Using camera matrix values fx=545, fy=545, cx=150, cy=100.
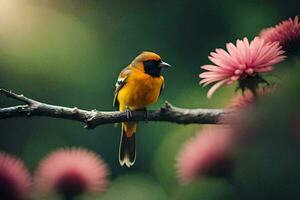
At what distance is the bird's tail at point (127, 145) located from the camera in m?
1.35

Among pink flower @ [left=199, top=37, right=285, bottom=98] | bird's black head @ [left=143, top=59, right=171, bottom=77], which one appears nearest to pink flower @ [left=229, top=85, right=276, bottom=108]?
pink flower @ [left=199, top=37, right=285, bottom=98]

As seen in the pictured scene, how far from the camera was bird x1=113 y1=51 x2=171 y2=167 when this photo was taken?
4.32 feet

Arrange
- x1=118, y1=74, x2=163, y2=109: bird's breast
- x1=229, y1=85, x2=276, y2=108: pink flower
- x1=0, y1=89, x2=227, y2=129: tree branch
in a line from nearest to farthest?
x1=229, y1=85, x2=276, y2=108: pink flower
x1=0, y1=89, x2=227, y2=129: tree branch
x1=118, y1=74, x2=163, y2=109: bird's breast

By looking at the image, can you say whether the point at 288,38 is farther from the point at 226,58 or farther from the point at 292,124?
the point at 292,124

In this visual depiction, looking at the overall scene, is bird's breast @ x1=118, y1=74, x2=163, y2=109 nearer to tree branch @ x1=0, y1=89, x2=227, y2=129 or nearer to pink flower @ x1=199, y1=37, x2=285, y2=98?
tree branch @ x1=0, y1=89, x2=227, y2=129

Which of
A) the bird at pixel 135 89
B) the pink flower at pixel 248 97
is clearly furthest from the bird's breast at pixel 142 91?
the pink flower at pixel 248 97

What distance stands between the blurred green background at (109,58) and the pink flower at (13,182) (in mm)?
80

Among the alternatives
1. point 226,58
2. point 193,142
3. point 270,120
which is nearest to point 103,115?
point 193,142

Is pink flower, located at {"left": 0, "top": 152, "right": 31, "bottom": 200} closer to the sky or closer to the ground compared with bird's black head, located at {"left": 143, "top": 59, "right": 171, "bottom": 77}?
closer to the ground

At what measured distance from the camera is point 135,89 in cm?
132

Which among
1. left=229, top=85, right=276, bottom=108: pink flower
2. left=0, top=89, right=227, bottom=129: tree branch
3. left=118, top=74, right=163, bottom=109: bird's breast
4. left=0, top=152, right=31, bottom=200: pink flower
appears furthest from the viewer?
left=118, top=74, right=163, bottom=109: bird's breast

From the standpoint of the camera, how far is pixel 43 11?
145 cm

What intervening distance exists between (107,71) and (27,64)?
26 cm

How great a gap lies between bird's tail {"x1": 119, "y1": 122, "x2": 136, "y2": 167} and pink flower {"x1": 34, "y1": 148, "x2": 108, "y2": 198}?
127mm
